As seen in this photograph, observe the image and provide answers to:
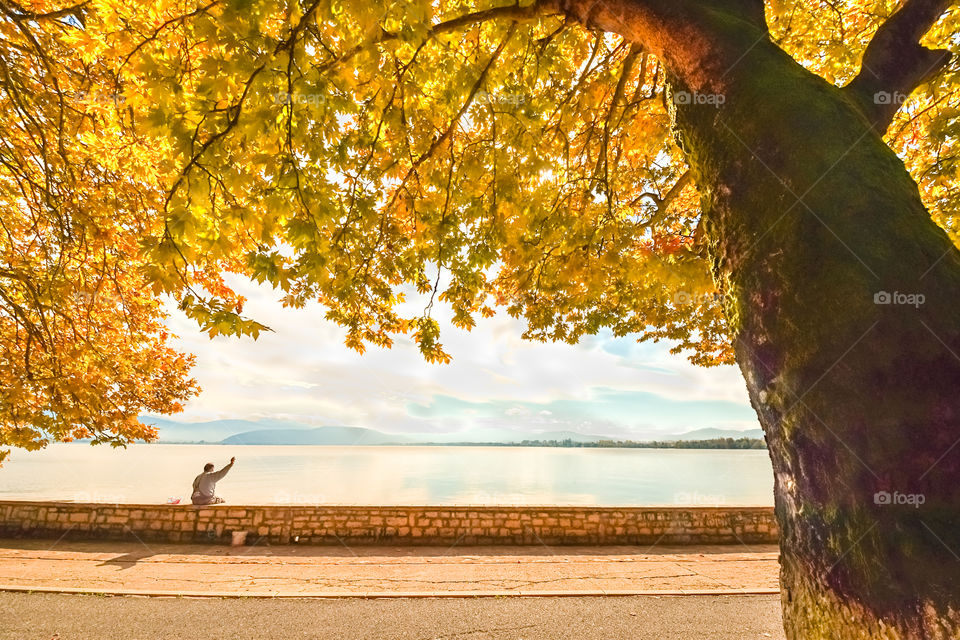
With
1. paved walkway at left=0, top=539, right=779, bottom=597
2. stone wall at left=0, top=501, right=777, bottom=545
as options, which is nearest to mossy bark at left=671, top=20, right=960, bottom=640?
paved walkway at left=0, top=539, right=779, bottom=597

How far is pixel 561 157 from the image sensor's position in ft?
19.9

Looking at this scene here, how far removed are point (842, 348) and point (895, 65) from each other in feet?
5.38

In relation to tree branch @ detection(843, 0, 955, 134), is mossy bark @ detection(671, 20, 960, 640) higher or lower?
lower

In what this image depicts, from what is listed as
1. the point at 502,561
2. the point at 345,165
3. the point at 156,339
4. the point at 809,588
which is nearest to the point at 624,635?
the point at 502,561

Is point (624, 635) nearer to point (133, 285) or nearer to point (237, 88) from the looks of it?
point (237, 88)

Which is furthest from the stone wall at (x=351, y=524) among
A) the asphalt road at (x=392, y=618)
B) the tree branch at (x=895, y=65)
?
the tree branch at (x=895, y=65)

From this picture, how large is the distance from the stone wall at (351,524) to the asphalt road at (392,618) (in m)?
2.77

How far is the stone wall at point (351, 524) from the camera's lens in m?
8.81

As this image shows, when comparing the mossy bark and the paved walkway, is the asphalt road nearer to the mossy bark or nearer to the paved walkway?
the paved walkway

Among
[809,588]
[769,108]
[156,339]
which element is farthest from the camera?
[156,339]

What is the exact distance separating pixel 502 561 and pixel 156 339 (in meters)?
7.96

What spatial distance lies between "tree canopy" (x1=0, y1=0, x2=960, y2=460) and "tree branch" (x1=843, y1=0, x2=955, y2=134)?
0.33 feet

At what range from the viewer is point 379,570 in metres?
7.29

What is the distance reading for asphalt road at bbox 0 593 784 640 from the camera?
5098 millimetres
